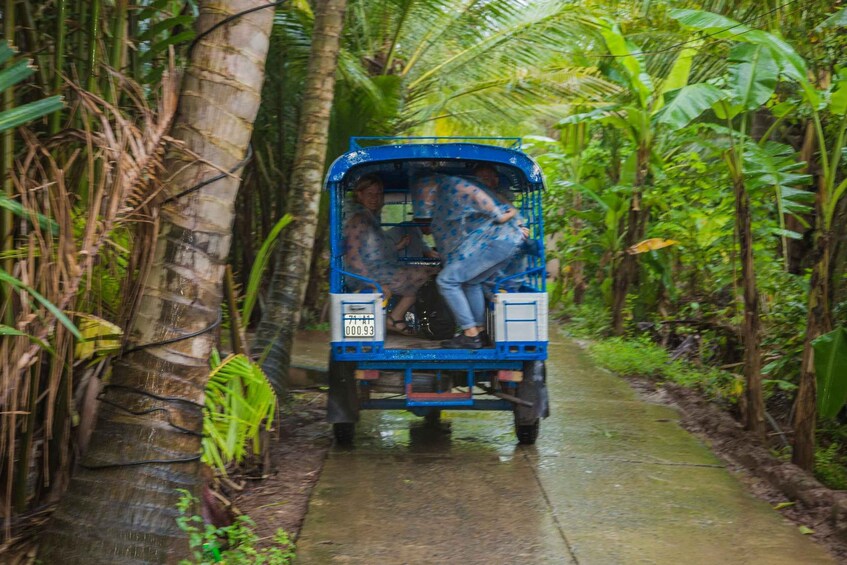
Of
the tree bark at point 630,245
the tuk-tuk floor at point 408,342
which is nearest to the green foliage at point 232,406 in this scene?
the tuk-tuk floor at point 408,342

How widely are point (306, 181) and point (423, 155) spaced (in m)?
1.55

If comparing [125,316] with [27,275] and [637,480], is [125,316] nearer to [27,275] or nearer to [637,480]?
[27,275]

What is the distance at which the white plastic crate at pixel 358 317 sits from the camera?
662cm

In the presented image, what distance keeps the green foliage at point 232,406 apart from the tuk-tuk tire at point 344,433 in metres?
1.39

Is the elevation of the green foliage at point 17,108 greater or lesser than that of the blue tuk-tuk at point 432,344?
greater

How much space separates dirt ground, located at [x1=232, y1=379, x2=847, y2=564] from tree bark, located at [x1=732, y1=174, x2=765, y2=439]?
0.29 meters

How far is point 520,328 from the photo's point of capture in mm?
6605

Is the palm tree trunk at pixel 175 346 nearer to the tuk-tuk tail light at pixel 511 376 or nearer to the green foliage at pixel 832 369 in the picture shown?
the tuk-tuk tail light at pixel 511 376

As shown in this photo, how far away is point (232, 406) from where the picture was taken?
17.3 feet

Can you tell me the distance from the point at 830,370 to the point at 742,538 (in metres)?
1.47

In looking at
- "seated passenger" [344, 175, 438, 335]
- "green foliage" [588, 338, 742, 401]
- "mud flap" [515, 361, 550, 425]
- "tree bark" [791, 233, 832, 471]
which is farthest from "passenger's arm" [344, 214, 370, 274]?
"green foliage" [588, 338, 742, 401]

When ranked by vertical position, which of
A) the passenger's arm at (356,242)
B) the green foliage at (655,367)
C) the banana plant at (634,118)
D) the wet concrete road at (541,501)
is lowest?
the wet concrete road at (541,501)

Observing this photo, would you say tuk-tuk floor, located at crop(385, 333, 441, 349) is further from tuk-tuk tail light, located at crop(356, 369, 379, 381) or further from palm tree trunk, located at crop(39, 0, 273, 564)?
palm tree trunk, located at crop(39, 0, 273, 564)

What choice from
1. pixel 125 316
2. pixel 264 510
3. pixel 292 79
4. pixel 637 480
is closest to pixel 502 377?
pixel 637 480
